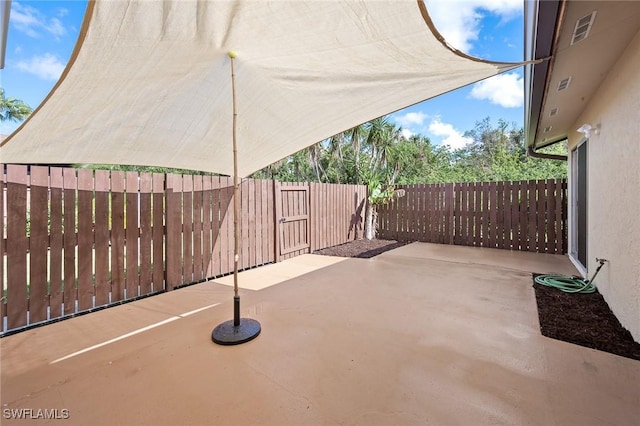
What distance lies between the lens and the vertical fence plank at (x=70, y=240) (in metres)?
2.85

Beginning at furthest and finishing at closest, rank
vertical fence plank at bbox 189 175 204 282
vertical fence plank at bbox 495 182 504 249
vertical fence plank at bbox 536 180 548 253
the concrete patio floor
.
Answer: vertical fence plank at bbox 495 182 504 249 < vertical fence plank at bbox 536 180 548 253 < vertical fence plank at bbox 189 175 204 282 < the concrete patio floor

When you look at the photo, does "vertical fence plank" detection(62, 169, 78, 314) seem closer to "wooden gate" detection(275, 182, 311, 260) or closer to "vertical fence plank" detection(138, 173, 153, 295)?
"vertical fence plank" detection(138, 173, 153, 295)

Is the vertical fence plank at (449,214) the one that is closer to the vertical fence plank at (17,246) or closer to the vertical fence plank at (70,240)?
the vertical fence plank at (70,240)

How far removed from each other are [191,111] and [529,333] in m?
3.55

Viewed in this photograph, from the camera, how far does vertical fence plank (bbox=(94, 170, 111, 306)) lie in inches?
121

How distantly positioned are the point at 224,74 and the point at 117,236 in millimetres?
2282

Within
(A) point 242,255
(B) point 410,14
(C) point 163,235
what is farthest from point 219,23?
(A) point 242,255

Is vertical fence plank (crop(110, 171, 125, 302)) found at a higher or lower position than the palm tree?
lower

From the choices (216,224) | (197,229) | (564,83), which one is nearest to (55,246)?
(197,229)

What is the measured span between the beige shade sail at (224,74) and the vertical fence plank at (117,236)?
11.0 inches

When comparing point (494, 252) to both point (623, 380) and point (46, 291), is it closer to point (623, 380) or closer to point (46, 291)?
point (623, 380)

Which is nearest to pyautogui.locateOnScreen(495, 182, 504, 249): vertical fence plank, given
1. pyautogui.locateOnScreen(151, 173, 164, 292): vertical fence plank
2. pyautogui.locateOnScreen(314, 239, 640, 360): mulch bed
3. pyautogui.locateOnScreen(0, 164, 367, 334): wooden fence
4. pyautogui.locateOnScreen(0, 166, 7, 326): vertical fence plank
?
pyautogui.locateOnScreen(314, 239, 640, 360): mulch bed

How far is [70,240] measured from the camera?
9.45ft

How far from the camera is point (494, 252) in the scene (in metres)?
6.14
